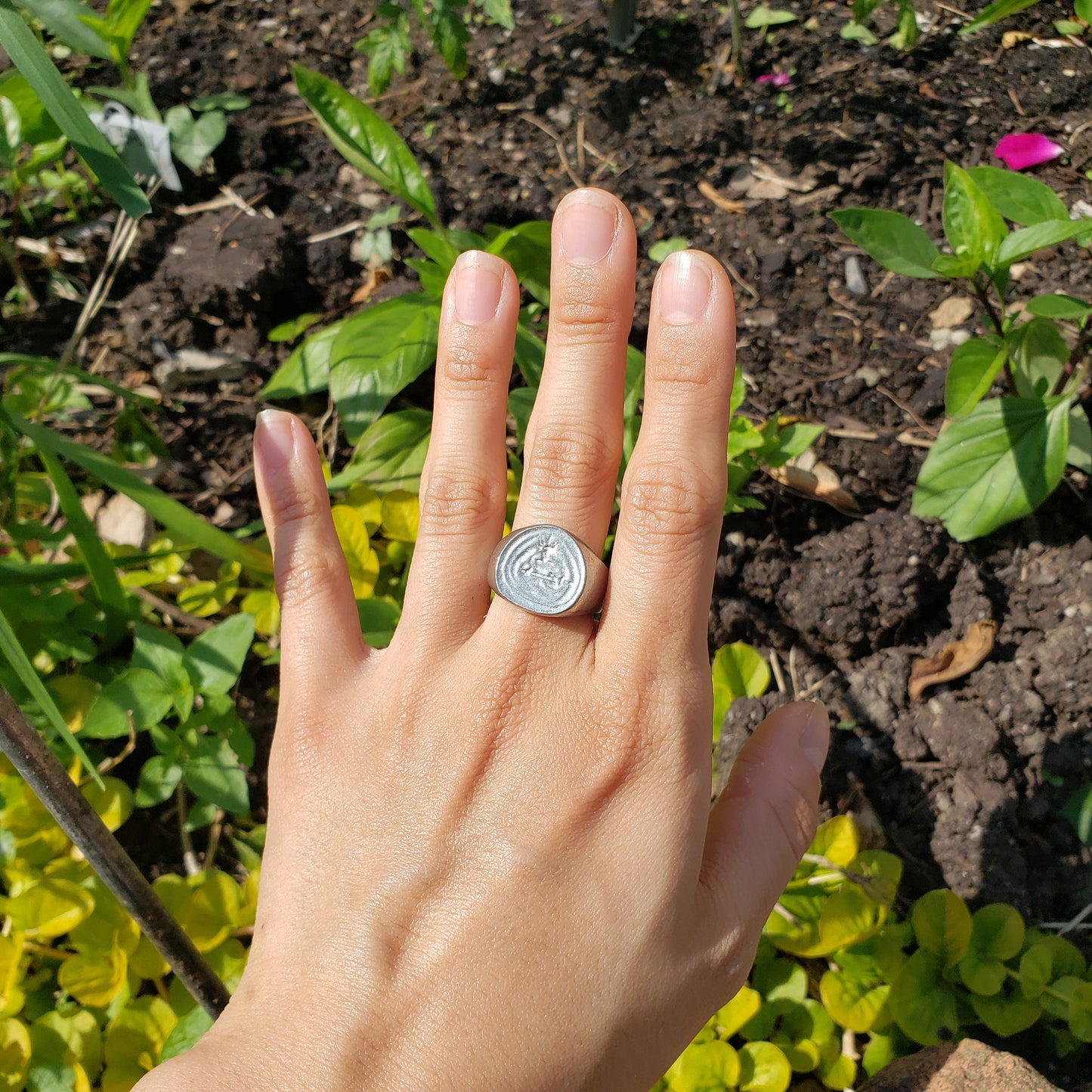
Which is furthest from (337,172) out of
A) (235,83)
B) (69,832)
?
(69,832)

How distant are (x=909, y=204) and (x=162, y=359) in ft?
8.59

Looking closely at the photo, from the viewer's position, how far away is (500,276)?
169 centimetres

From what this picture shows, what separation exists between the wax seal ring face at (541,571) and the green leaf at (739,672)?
777mm

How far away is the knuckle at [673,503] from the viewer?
4.91ft

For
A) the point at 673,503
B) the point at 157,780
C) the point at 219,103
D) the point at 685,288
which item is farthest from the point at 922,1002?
the point at 219,103

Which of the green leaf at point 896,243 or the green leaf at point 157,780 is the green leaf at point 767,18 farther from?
the green leaf at point 157,780

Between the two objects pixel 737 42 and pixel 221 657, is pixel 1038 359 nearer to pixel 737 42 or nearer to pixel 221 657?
pixel 737 42

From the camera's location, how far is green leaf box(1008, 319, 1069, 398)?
2270 mm

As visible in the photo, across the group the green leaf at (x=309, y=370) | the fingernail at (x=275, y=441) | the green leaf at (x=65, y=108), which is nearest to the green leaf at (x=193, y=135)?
the green leaf at (x=309, y=370)

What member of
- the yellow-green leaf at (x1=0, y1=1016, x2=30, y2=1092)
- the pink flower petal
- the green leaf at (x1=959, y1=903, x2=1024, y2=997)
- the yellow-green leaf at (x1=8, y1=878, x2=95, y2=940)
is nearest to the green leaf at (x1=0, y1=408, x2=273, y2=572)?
the yellow-green leaf at (x1=8, y1=878, x2=95, y2=940)

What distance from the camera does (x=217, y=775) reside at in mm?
1984

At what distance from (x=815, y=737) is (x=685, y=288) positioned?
867 mm

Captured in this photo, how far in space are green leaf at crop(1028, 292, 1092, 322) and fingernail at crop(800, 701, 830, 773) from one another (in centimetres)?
102

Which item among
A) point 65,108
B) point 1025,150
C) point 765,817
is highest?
point 65,108
